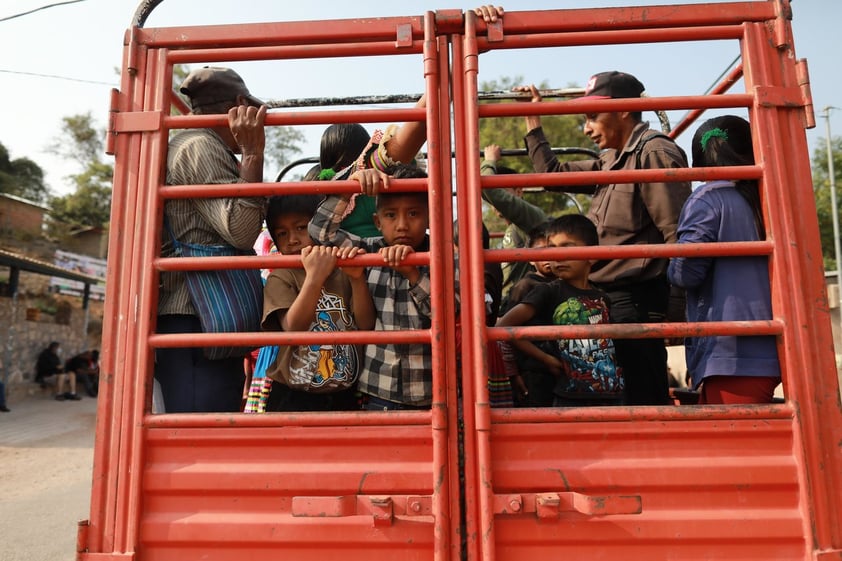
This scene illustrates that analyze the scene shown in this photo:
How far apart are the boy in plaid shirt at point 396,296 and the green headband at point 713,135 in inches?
39.3

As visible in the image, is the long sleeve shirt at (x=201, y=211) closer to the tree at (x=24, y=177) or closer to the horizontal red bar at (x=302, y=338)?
the horizontal red bar at (x=302, y=338)

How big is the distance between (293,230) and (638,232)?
139 centimetres

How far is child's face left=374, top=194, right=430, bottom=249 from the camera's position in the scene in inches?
82.4

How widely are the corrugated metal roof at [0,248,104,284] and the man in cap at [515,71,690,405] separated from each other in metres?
15.0

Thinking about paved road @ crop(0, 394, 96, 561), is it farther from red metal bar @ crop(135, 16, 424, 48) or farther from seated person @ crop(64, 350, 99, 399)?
red metal bar @ crop(135, 16, 424, 48)

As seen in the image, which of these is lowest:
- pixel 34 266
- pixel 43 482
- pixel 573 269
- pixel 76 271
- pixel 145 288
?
pixel 43 482

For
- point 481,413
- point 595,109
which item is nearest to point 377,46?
point 595,109

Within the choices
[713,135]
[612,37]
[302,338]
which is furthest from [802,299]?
[302,338]

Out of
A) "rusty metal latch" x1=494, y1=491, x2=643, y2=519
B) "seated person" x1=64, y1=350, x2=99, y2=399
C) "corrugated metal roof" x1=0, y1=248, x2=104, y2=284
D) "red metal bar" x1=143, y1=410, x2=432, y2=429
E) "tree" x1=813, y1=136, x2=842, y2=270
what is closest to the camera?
"rusty metal latch" x1=494, y1=491, x2=643, y2=519

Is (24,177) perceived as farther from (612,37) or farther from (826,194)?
(826,194)

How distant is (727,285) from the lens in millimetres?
1787

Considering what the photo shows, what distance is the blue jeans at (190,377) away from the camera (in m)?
1.87

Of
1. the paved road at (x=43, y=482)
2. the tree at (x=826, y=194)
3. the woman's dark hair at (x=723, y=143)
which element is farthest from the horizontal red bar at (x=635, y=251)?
the tree at (x=826, y=194)

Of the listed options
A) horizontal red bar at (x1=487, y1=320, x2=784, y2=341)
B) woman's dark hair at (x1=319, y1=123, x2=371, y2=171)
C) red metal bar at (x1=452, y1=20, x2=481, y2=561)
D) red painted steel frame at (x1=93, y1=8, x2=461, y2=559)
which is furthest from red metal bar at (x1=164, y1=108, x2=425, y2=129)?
woman's dark hair at (x1=319, y1=123, x2=371, y2=171)
